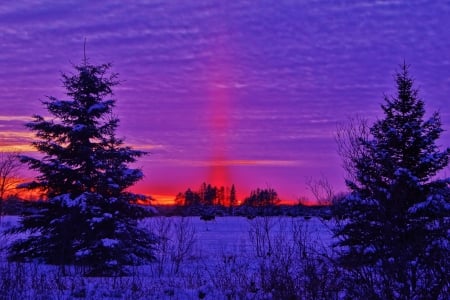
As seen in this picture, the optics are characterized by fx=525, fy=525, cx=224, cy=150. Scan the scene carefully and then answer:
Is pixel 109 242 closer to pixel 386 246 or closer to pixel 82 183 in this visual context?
pixel 82 183

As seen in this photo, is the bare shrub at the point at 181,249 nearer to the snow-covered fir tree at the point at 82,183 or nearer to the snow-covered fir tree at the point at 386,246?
the snow-covered fir tree at the point at 82,183

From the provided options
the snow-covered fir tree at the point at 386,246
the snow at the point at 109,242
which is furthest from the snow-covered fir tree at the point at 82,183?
the snow-covered fir tree at the point at 386,246

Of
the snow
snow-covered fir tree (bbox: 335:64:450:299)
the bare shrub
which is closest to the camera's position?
snow-covered fir tree (bbox: 335:64:450:299)

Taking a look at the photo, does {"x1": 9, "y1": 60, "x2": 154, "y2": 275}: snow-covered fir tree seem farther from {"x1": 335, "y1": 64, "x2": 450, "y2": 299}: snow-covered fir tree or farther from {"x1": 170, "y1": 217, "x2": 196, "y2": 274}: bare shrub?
{"x1": 335, "y1": 64, "x2": 450, "y2": 299}: snow-covered fir tree

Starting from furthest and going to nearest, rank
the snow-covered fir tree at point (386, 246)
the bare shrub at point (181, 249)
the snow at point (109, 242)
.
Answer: the bare shrub at point (181, 249), the snow at point (109, 242), the snow-covered fir tree at point (386, 246)

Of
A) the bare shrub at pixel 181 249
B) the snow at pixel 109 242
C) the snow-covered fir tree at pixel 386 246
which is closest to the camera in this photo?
the snow-covered fir tree at pixel 386 246

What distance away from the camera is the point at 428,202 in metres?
15.6

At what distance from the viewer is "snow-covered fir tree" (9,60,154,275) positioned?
17219 millimetres

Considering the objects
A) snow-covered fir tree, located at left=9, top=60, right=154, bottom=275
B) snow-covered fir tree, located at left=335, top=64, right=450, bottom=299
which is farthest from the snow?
snow-covered fir tree, located at left=335, top=64, right=450, bottom=299

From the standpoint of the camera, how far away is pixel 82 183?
1772cm

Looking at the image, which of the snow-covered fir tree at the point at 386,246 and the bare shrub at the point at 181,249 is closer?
the snow-covered fir tree at the point at 386,246

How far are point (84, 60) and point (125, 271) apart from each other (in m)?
7.32

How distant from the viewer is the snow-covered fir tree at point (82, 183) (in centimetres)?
1722

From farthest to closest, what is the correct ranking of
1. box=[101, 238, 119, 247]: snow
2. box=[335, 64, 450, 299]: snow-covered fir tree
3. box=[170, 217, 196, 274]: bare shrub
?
box=[170, 217, 196, 274]: bare shrub, box=[101, 238, 119, 247]: snow, box=[335, 64, 450, 299]: snow-covered fir tree
